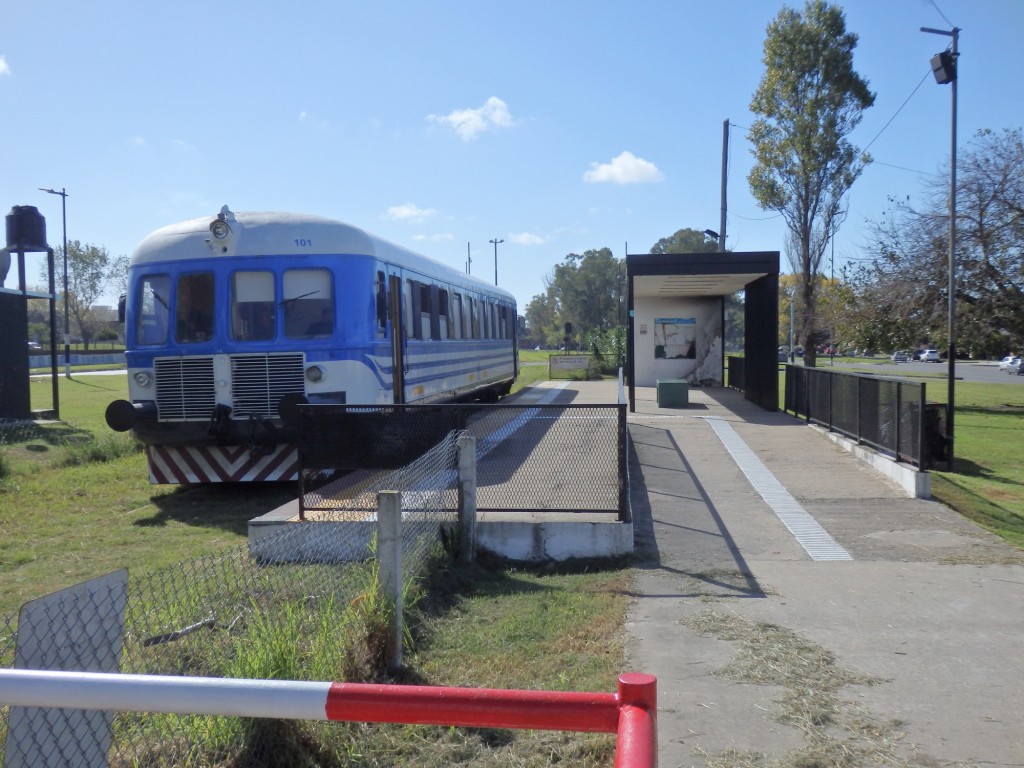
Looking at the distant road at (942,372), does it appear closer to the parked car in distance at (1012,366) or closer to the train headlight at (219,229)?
the parked car in distance at (1012,366)

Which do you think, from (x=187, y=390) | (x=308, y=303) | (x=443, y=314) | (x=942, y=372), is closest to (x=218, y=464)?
(x=187, y=390)

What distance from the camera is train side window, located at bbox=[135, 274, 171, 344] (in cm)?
1152

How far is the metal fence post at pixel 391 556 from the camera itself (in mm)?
5215

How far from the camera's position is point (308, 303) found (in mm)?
11367

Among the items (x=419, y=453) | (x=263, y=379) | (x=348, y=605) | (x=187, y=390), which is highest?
(x=263, y=379)

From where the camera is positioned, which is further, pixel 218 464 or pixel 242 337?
pixel 218 464

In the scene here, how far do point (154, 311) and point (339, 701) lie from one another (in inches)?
405

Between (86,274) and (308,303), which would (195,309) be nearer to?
(308,303)

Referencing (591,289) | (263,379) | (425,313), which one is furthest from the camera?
Result: (591,289)

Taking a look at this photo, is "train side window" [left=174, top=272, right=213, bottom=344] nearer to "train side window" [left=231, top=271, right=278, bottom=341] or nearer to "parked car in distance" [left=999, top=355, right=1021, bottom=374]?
"train side window" [left=231, top=271, right=278, bottom=341]

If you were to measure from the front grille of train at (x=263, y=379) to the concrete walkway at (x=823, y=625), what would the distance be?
169 inches

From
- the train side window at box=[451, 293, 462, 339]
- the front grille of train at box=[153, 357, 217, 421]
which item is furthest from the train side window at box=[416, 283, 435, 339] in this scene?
the front grille of train at box=[153, 357, 217, 421]

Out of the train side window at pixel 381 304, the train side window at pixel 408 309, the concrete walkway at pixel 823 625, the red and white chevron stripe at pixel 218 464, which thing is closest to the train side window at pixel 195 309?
the red and white chevron stripe at pixel 218 464

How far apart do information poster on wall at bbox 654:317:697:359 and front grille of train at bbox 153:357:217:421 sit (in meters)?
17.9
